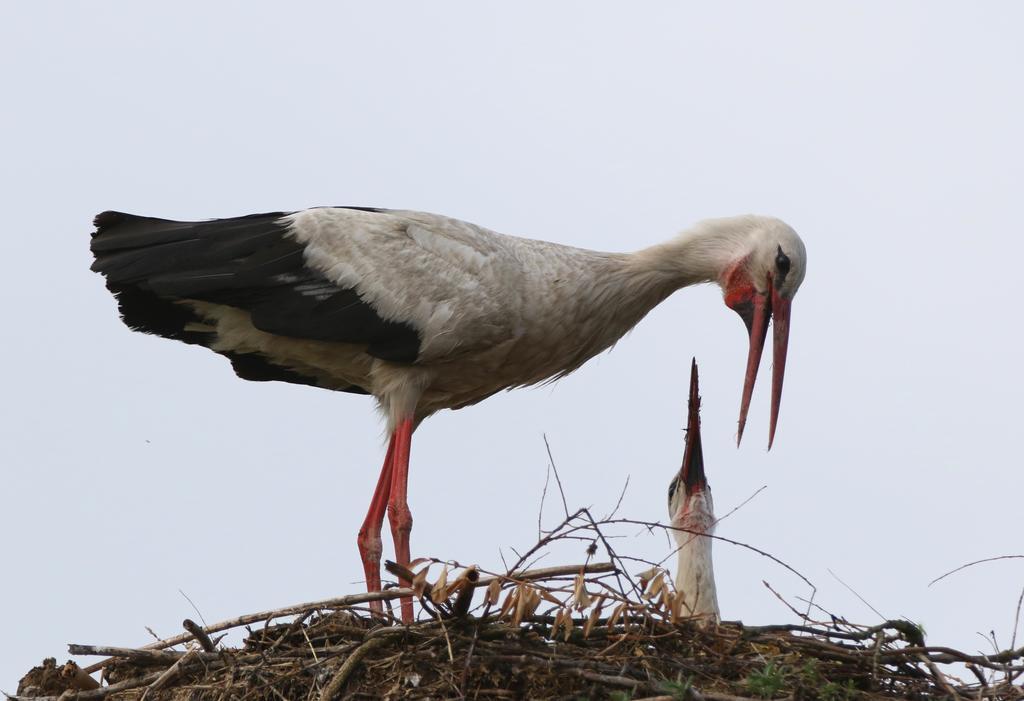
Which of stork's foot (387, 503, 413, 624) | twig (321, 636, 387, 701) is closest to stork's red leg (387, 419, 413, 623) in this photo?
stork's foot (387, 503, 413, 624)

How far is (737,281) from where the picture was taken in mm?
7492

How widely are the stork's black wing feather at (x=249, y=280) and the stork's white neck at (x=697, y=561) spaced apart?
4.83 ft

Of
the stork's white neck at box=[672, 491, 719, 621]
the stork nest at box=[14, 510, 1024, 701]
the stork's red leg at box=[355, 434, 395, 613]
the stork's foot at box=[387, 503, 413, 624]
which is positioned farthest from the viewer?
the stork's red leg at box=[355, 434, 395, 613]

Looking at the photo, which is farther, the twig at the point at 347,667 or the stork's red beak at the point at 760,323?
the stork's red beak at the point at 760,323

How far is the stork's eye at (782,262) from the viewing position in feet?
24.1

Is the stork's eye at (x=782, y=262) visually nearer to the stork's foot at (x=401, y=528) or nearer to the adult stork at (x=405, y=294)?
the adult stork at (x=405, y=294)

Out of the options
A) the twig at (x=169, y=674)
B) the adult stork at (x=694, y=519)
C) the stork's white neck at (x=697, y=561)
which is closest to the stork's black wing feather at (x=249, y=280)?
the adult stork at (x=694, y=519)

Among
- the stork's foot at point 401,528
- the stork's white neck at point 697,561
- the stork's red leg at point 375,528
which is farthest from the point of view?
the stork's red leg at point 375,528

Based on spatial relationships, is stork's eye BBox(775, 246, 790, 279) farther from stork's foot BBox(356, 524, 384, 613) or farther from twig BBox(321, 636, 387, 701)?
twig BBox(321, 636, 387, 701)

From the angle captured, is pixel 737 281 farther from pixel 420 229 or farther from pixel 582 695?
pixel 582 695

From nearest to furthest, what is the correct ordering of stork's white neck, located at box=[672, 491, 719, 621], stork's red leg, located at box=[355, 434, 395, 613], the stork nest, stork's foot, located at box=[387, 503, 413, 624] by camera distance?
1. the stork nest
2. stork's white neck, located at box=[672, 491, 719, 621]
3. stork's foot, located at box=[387, 503, 413, 624]
4. stork's red leg, located at box=[355, 434, 395, 613]

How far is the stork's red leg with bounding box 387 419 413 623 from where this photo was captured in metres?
7.25

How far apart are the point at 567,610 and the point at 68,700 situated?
1.99m

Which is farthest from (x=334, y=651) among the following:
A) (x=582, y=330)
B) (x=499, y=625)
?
(x=582, y=330)
